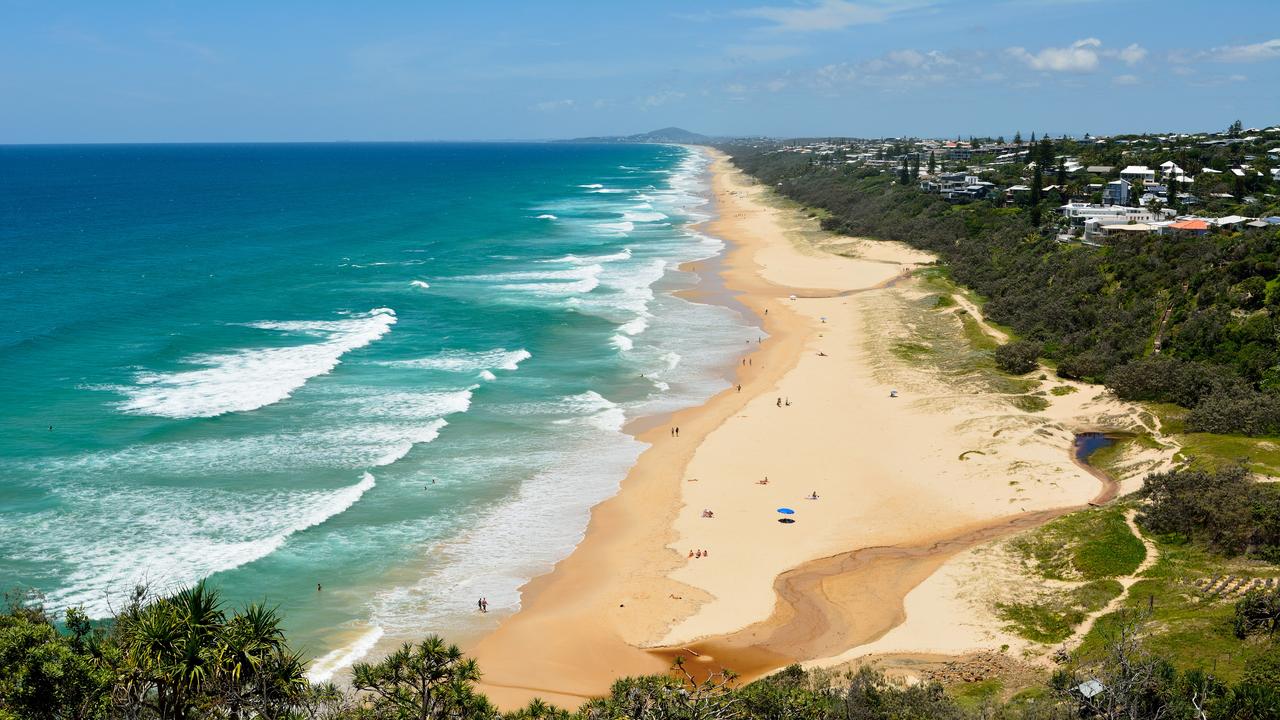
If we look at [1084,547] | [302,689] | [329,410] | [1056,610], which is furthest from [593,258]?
[302,689]

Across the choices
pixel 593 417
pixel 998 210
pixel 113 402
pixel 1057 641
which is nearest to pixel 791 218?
pixel 998 210

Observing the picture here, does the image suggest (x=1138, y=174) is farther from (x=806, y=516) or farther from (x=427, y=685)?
(x=427, y=685)

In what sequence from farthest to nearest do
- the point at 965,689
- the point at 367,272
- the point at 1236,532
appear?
the point at 367,272 < the point at 1236,532 < the point at 965,689

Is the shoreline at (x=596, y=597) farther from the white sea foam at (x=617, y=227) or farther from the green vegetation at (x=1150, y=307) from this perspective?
the white sea foam at (x=617, y=227)

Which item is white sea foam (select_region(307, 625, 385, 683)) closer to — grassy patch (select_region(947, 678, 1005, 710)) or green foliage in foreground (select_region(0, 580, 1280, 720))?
green foliage in foreground (select_region(0, 580, 1280, 720))

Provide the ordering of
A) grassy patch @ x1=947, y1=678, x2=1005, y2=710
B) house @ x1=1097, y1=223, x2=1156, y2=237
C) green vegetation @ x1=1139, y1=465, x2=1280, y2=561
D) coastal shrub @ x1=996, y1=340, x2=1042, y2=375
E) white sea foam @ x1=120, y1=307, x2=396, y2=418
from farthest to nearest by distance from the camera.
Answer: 1. house @ x1=1097, y1=223, x2=1156, y2=237
2. coastal shrub @ x1=996, y1=340, x2=1042, y2=375
3. white sea foam @ x1=120, y1=307, x2=396, y2=418
4. green vegetation @ x1=1139, y1=465, x2=1280, y2=561
5. grassy patch @ x1=947, y1=678, x2=1005, y2=710

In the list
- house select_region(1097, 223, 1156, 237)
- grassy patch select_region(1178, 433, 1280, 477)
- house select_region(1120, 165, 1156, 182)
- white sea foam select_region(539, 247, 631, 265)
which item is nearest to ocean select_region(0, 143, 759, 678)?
white sea foam select_region(539, 247, 631, 265)

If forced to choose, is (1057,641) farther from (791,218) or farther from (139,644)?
(791,218)
